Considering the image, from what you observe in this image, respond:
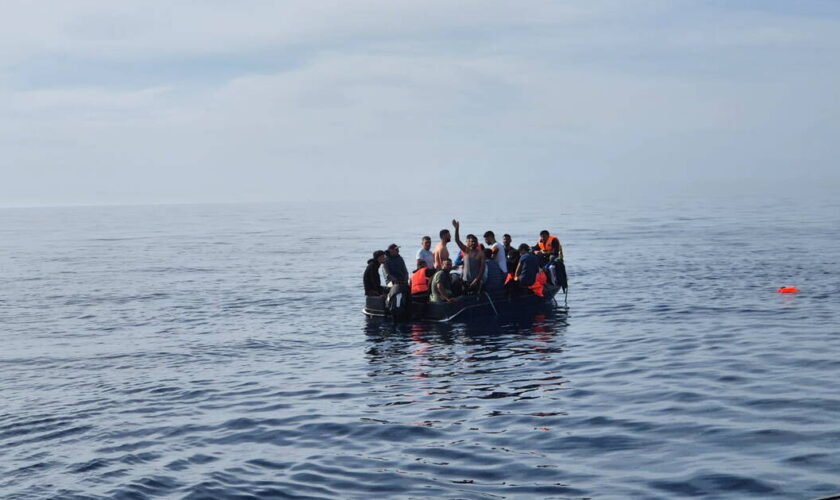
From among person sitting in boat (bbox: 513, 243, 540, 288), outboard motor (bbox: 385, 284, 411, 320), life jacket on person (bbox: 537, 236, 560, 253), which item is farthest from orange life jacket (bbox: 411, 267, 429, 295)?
life jacket on person (bbox: 537, 236, 560, 253)

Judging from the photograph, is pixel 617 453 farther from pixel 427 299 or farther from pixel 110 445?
pixel 427 299

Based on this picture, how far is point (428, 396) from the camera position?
15.6 metres

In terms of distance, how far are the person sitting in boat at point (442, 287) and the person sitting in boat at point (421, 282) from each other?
0.27m

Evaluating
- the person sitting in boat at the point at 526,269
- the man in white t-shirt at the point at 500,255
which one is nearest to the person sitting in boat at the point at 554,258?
the person sitting in boat at the point at 526,269

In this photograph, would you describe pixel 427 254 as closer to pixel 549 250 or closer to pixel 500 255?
pixel 500 255

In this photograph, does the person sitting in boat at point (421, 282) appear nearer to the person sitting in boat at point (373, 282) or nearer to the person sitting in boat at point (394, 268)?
the person sitting in boat at point (394, 268)

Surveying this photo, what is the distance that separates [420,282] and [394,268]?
111cm

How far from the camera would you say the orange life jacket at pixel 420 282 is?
2409cm

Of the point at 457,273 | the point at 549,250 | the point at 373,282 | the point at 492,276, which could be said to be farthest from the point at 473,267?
the point at 549,250

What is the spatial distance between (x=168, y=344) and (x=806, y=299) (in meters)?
18.9

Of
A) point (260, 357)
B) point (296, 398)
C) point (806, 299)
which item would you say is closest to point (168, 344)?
point (260, 357)

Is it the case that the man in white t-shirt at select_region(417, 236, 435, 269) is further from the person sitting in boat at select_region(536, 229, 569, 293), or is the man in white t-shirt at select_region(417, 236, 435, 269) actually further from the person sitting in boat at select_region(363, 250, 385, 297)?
the person sitting in boat at select_region(536, 229, 569, 293)

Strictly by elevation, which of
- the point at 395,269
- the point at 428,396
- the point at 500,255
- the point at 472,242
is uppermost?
the point at 472,242

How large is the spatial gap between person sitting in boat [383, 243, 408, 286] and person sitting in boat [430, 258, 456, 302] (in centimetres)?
83
